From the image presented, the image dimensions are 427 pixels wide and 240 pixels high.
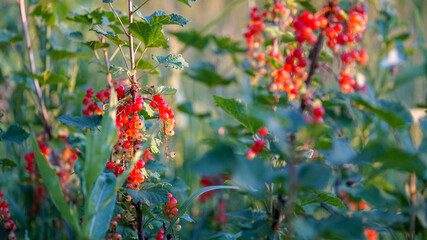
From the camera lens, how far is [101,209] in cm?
69

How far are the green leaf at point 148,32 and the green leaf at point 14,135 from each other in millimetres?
466

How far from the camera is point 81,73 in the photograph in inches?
71.9

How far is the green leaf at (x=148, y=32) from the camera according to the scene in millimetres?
775

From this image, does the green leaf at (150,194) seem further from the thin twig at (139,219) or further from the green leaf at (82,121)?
the green leaf at (82,121)

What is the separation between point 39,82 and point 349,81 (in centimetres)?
101

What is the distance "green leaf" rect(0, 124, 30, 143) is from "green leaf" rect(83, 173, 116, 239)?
16.6 inches

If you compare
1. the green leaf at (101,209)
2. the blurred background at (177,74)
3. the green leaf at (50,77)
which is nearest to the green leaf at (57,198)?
the green leaf at (101,209)

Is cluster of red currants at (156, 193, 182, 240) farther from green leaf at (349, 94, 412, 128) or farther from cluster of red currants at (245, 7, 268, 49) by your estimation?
cluster of red currants at (245, 7, 268, 49)

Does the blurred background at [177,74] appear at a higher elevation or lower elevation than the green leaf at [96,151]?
higher

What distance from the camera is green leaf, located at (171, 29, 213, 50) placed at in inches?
67.0

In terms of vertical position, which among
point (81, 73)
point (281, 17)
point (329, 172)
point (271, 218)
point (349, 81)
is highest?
point (281, 17)

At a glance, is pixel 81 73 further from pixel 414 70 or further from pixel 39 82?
pixel 414 70

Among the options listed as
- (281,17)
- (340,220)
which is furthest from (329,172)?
(281,17)

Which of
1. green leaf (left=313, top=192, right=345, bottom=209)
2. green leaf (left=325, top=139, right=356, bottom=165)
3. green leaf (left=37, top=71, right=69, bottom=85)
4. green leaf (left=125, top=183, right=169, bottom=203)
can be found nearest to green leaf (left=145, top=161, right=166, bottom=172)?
green leaf (left=125, top=183, right=169, bottom=203)
